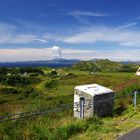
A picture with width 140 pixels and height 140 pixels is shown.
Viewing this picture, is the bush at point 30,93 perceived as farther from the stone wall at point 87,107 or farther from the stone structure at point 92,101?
the stone wall at point 87,107

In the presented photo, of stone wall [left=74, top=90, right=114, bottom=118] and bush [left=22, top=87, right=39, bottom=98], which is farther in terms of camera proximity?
bush [left=22, top=87, right=39, bottom=98]

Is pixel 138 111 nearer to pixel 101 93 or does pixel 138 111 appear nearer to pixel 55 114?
pixel 101 93

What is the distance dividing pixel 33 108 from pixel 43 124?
1836mm

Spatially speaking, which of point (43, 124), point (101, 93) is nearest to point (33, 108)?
point (43, 124)

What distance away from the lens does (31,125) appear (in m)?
10.3

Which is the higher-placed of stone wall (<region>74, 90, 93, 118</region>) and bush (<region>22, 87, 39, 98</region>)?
stone wall (<region>74, 90, 93, 118</region>)

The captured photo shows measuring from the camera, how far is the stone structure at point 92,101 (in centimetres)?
1311

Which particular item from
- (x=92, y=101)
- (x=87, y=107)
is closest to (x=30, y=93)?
(x=87, y=107)

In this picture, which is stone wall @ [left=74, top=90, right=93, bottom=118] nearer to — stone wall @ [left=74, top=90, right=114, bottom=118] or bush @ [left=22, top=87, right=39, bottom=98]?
stone wall @ [left=74, top=90, right=114, bottom=118]

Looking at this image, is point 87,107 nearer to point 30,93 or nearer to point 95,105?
point 95,105

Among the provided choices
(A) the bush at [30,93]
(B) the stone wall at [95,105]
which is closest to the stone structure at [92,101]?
(B) the stone wall at [95,105]

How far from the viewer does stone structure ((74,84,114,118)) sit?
13.1 meters

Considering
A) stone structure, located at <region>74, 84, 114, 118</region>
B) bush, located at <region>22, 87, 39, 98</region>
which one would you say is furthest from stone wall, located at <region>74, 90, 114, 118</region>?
bush, located at <region>22, 87, 39, 98</region>

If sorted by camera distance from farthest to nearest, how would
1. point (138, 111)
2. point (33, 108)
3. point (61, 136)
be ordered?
point (138, 111)
point (33, 108)
point (61, 136)
